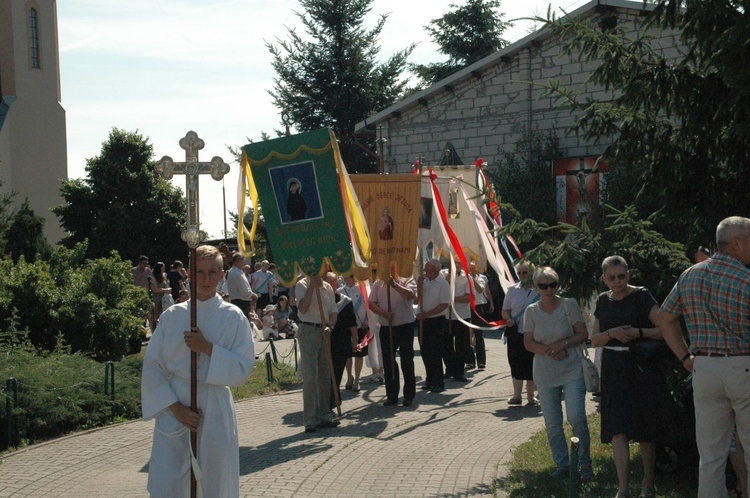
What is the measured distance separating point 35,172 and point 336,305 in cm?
4258

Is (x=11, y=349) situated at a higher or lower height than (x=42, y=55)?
lower

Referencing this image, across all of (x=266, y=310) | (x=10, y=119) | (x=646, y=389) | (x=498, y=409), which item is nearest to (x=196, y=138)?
(x=646, y=389)

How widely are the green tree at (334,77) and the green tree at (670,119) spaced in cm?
3529

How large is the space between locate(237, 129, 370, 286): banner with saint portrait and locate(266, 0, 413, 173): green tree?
104 ft

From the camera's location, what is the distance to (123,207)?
42.0 m

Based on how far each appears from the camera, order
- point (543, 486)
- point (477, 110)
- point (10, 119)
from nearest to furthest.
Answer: point (543, 486) < point (477, 110) < point (10, 119)

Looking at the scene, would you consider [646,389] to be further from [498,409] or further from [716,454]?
[498,409]

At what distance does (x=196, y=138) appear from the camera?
283 inches

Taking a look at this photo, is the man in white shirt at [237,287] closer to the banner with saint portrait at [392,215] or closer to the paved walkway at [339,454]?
the paved walkway at [339,454]

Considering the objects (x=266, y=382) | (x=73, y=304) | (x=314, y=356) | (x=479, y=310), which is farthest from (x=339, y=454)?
(x=73, y=304)

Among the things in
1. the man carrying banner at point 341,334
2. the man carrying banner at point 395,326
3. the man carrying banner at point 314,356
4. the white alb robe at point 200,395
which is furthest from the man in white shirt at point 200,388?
the man carrying banner at point 395,326

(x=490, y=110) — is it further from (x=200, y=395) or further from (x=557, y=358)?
(x=200, y=395)

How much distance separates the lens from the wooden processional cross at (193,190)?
5969 millimetres

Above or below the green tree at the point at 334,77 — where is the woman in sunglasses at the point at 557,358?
below
